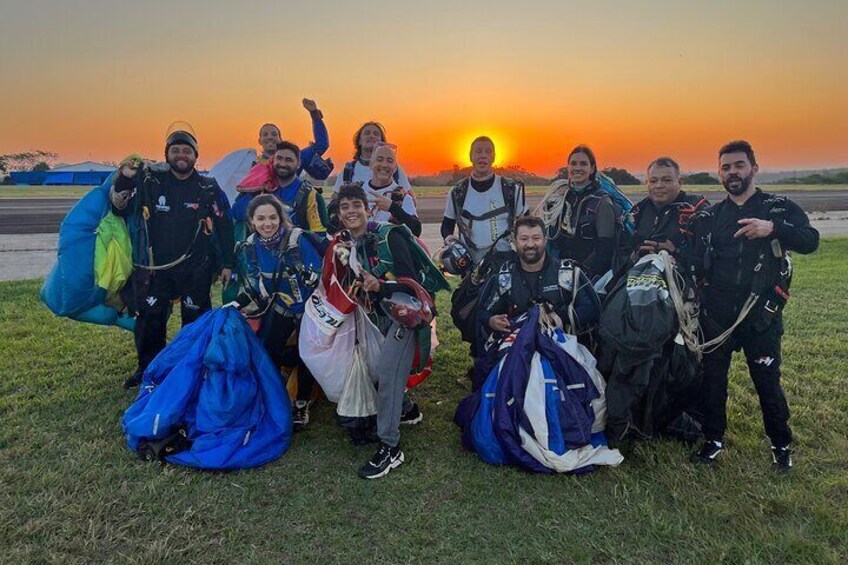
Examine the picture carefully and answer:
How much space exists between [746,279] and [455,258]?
82.1 inches

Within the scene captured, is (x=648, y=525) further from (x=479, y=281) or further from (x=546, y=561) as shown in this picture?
(x=479, y=281)

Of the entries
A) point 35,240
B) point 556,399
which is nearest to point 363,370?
point 556,399

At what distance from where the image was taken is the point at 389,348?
3.83m

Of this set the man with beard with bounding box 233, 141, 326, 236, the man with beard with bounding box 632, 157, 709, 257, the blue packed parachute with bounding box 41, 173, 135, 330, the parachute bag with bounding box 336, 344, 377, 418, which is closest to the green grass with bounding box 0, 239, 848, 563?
the parachute bag with bounding box 336, 344, 377, 418

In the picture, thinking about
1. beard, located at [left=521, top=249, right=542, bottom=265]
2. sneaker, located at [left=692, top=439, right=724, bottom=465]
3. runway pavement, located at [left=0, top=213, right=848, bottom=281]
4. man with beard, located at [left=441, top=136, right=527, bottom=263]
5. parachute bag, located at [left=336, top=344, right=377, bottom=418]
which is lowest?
runway pavement, located at [left=0, top=213, right=848, bottom=281]

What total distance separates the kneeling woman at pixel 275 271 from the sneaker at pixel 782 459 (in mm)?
3343

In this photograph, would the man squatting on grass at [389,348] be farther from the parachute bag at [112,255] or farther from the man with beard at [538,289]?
the parachute bag at [112,255]

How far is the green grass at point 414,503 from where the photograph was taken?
9.70ft

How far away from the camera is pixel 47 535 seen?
3004 mm

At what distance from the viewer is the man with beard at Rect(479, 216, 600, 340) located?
13.1 feet

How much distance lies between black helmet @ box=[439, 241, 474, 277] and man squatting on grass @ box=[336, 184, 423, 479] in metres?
0.79

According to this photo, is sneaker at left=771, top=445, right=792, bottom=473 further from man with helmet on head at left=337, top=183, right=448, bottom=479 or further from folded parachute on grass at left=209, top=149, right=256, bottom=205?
folded parachute on grass at left=209, top=149, right=256, bottom=205

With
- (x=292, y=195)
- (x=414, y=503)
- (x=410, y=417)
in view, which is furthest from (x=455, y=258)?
(x=414, y=503)

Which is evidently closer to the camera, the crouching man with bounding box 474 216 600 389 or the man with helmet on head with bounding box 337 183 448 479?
the man with helmet on head with bounding box 337 183 448 479
